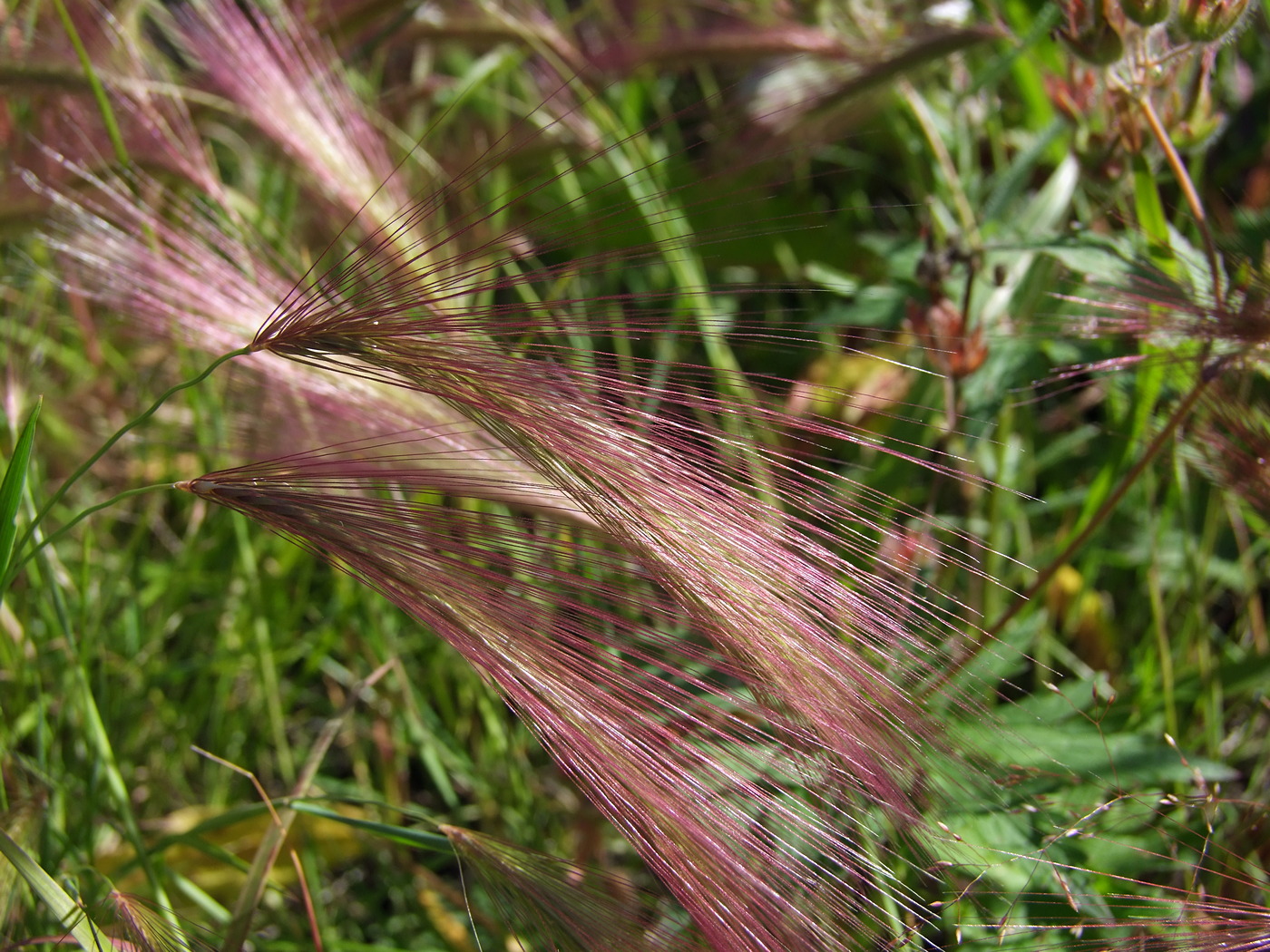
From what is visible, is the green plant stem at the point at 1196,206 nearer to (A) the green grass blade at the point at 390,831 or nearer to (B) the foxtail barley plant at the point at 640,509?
(B) the foxtail barley plant at the point at 640,509

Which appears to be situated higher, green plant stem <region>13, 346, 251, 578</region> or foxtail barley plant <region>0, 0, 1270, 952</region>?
green plant stem <region>13, 346, 251, 578</region>

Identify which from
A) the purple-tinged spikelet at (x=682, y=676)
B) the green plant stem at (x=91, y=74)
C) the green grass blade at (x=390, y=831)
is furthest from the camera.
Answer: the green plant stem at (x=91, y=74)

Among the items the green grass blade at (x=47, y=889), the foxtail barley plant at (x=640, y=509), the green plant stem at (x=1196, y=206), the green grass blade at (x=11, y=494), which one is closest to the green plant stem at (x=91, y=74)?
the foxtail barley plant at (x=640, y=509)

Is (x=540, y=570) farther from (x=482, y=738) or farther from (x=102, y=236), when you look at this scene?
(x=482, y=738)

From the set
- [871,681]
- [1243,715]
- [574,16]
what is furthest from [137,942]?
[574,16]

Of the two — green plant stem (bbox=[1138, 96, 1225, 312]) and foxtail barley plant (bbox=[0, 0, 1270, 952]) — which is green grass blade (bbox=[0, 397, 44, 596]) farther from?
green plant stem (bbox=[1138, 96, 1225, 312])

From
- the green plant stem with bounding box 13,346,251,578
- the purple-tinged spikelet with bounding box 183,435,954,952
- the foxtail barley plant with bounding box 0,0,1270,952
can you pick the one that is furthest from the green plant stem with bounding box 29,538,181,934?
the purple-tinged spikelet with bounding box 183,435,954,952

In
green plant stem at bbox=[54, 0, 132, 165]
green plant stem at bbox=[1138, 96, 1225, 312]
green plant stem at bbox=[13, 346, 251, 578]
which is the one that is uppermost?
green plant stem at bbox=[54, 0, 132, 165]

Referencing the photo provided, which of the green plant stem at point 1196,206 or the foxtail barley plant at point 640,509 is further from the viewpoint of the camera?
the green plant stem at point 1196,206
